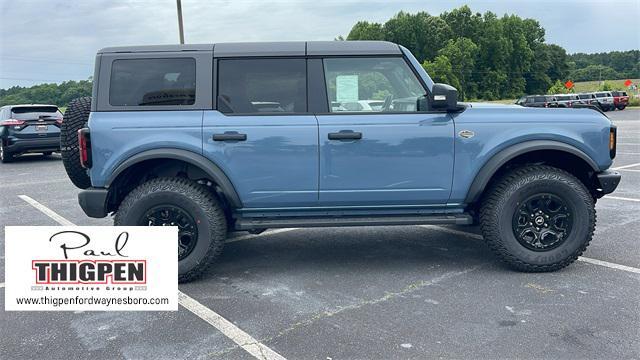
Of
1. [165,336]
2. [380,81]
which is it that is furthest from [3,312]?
[380,81]

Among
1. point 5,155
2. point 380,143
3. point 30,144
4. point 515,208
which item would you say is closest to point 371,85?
point 380,143

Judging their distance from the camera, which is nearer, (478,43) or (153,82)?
(153,82)

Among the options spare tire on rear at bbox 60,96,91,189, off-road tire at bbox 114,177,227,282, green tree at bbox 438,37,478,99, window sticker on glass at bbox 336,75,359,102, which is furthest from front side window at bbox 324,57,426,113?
green tree at bbox 438,37,478,99

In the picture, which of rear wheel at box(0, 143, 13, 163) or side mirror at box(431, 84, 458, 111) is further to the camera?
rear wheel at box(0, 143, 13, 163)

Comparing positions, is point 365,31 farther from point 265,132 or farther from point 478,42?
point 265,132

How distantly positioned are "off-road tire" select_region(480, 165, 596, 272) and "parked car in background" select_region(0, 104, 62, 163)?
12.1 meters

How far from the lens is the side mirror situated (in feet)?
13.4

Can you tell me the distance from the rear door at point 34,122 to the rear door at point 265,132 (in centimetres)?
1059

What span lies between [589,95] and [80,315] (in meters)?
43.8

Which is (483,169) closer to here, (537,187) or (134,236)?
(537,187)

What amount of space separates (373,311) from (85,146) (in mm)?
2634

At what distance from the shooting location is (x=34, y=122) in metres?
12.9

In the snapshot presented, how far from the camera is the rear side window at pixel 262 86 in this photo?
14.0 ft

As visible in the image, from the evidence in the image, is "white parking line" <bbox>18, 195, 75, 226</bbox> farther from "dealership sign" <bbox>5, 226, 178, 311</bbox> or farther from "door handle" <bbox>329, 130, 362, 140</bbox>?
"door handle" <bbox>329, 130, 362, 140</bbox>
